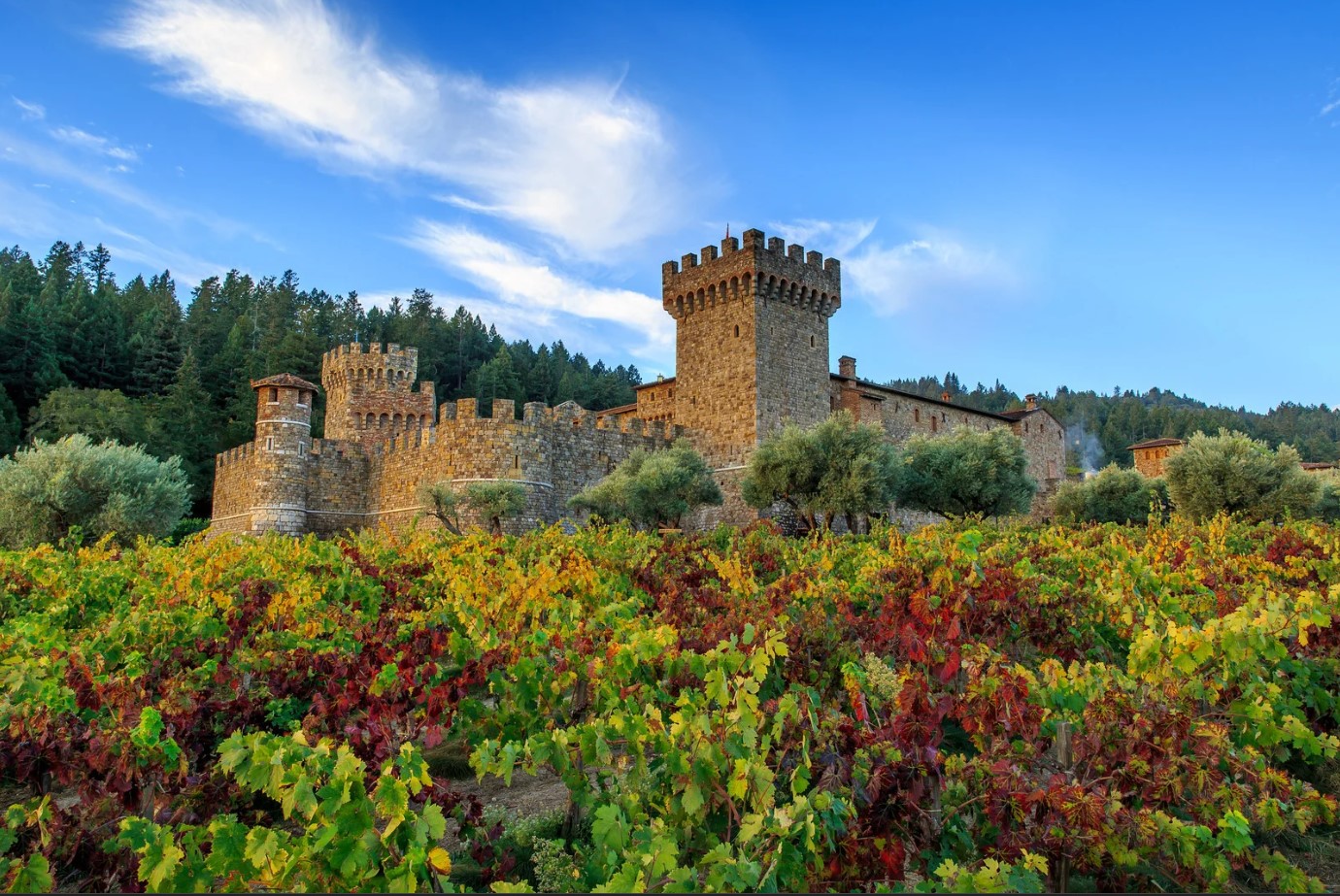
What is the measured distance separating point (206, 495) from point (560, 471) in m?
26.5

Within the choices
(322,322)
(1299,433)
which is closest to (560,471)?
(322,322)

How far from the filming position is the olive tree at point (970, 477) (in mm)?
32844

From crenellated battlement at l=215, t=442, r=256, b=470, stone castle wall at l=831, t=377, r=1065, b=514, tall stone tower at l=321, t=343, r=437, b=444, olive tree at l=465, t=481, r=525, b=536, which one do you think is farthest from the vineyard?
tall stone tower at l=321, t=343, r=437, b=444

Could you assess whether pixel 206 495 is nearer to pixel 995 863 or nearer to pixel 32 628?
pixel 32 628

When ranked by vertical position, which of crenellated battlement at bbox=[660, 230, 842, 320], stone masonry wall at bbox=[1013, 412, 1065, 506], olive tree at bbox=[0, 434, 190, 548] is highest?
crenellated battlement at bbox=[660, 230, 842, 320]

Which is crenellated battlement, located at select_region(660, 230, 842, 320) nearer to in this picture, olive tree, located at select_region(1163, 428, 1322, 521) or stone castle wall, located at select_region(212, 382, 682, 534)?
stone castle wall, located at select_region(212, 382, 682, 534)

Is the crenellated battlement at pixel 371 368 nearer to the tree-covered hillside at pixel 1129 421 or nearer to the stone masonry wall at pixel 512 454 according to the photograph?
the stone masonry wall at pixel 512 454

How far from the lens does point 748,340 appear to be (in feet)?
113

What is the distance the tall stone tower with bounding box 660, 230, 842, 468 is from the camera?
3431cm

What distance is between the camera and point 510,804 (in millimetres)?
6004

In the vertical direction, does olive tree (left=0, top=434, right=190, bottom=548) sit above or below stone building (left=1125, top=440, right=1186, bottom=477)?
below

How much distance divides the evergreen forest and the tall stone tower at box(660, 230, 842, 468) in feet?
52.1

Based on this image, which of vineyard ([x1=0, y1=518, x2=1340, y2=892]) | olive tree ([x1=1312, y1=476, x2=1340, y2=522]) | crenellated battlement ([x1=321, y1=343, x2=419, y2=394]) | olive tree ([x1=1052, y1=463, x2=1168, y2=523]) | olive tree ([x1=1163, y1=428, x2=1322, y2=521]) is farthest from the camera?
olive tree ([x1=1052, y1=463, x2=1168, y2=523])

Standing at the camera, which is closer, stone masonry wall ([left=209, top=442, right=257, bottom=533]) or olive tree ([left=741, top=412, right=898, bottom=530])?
olive tree ([left=741, top=412, right=898, bottom=530])
